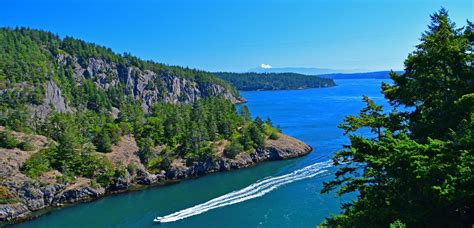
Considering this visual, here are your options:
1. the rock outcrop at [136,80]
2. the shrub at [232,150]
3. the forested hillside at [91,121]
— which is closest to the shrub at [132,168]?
the forested hillside at [91,121]

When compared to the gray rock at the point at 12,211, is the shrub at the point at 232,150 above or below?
above

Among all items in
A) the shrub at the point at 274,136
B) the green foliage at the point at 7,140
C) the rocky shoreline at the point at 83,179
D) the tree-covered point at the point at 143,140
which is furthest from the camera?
the shrub at the point at 274,136

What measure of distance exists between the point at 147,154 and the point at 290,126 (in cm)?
4754

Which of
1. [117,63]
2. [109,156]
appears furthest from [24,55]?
[109,156]

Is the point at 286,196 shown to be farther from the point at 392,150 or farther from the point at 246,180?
the point at 392,150

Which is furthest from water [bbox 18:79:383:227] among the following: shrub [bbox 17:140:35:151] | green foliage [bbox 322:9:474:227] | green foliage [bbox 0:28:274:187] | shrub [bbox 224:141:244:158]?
green foliage [bbox 322:9:474:227]

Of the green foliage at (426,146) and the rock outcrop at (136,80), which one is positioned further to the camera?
the rock outcrop at (136,80)

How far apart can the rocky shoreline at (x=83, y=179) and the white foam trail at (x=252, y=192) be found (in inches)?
353

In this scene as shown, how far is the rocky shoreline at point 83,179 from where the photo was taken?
44.9 meters

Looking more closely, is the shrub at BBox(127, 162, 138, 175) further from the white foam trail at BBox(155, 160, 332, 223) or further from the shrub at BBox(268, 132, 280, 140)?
the shrub at BBox(268, 132, 280, 140)

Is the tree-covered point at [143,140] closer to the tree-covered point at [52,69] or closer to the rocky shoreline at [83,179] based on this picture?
the rocky shoreline at [83,179]

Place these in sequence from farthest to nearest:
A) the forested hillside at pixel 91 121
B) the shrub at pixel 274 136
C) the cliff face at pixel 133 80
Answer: the cliff face at pixel 133 80, the shrub at pixel 274 136, the forested hillside at pixel 91 121

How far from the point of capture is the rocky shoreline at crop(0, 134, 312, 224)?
4488 centimetres

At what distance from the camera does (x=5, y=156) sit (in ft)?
161
